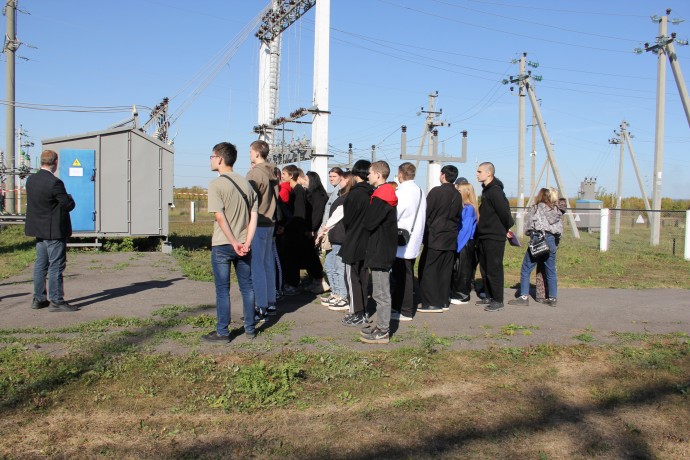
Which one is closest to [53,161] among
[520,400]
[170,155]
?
[520,400]

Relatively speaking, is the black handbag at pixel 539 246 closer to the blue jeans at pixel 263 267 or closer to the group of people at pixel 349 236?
the group of people at pixel 349 236

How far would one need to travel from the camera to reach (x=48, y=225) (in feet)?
21.7

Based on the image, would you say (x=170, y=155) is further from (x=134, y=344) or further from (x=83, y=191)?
(x=134, y=344)

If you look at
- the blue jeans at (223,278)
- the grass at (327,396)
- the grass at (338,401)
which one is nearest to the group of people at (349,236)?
the blue jeans at (223,278)

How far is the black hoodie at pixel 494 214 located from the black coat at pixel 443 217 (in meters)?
0.45

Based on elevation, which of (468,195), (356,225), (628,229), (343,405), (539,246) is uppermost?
(468,195)

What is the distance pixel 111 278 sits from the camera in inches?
363

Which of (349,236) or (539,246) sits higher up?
(349,236)

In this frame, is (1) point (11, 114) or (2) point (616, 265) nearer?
(2) point (616, 265)

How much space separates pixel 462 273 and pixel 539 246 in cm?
112

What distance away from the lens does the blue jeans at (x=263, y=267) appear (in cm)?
637

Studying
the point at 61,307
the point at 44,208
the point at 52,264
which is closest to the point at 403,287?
the point at 61,307

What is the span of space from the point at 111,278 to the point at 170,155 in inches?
214

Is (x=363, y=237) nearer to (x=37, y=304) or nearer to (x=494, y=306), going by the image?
(x=494, y=306)
